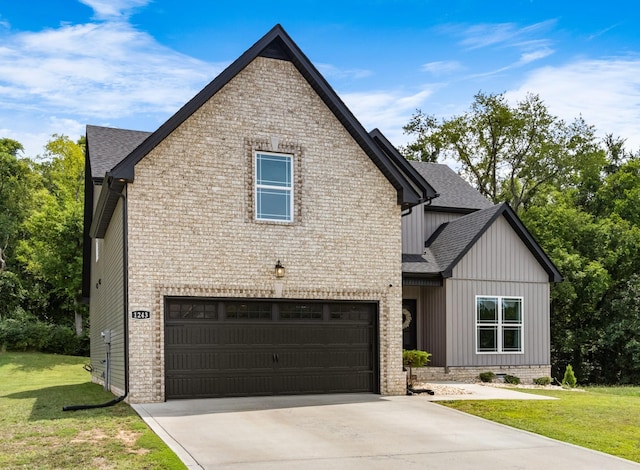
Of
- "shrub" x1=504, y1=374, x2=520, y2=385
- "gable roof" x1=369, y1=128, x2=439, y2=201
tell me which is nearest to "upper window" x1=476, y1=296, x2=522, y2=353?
"shrub" x1=504, y1=374, x2=520, y2=385

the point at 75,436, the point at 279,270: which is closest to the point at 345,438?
the point at 75,436

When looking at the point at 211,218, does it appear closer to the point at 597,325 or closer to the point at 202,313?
the point at 202,313

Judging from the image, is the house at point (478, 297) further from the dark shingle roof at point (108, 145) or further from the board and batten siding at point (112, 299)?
the dark shingle roof at point (108, 145)

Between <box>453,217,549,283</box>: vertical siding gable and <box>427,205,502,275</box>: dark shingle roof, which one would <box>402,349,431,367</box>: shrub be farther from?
<box>453,217,549,283</box>: vertical siding gable

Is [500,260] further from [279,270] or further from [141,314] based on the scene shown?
[141,314]

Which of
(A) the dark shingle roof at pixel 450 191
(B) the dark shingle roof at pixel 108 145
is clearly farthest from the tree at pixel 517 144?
(B) the dark shingle roof at pixel 108 145

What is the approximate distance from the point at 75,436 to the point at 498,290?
1552 centimetres

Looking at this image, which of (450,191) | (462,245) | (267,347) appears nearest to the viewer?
(267,347)

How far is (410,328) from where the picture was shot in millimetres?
24094

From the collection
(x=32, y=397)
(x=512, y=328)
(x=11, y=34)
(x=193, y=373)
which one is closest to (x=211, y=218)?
(x=193, y=373)

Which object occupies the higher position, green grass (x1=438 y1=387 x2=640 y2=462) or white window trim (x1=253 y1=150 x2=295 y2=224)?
white window trim (x1=253 y1=150 x2=295 y2=224)

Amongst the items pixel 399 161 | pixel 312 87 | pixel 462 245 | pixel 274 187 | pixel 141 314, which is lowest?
pixel 141 314

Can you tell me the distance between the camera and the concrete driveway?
9.90m

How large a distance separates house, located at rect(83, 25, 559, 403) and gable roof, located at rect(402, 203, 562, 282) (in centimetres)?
504
